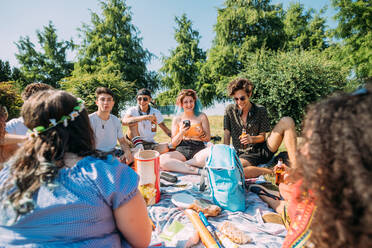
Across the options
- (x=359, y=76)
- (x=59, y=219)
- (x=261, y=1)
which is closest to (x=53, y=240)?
(x=59, y=219)

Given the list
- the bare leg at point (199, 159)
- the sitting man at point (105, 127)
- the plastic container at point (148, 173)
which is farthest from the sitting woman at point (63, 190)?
the sitting man at point (105, 127)

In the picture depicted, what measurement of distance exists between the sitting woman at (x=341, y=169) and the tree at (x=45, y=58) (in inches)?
996

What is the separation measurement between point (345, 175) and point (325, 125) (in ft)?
0.61

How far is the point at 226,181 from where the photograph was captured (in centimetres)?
222

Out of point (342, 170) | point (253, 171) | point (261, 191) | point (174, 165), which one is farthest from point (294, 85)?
point (342, 170)

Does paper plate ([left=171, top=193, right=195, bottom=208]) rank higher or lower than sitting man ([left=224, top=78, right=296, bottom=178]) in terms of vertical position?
lower

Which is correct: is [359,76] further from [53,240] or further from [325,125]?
[53,240]

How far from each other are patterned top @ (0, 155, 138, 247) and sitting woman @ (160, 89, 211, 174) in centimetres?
241

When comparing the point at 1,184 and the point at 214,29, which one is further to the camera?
the point at 214,29

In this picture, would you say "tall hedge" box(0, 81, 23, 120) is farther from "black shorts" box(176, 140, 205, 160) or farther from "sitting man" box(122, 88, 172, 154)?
"black shorts" box(176, 140, 205, 160)

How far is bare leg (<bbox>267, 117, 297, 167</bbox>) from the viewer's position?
2967 millimetres

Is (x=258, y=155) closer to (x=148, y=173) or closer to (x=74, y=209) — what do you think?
(x=148, y=173)

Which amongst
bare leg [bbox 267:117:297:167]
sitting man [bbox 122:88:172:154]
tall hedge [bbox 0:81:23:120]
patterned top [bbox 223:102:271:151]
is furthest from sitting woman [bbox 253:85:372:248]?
tall hedge [bbox 0:81:23:120]

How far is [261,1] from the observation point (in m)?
17.2
